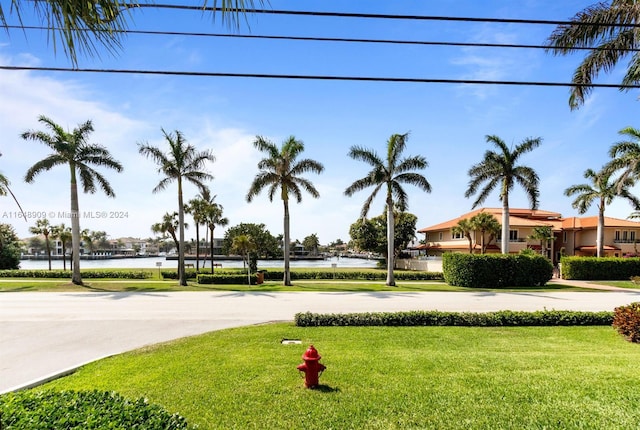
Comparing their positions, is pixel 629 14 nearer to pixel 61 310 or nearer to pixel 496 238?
pixel 61 310

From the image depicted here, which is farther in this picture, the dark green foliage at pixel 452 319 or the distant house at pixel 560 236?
the distant house at pixel 560 236

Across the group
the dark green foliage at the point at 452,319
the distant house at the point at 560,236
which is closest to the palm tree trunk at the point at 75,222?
the dark green foliage at the point at 452,319

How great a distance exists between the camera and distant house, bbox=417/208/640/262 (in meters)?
43.9

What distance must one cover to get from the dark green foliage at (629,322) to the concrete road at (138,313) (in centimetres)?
513

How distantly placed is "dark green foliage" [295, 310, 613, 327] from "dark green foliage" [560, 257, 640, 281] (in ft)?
77.8

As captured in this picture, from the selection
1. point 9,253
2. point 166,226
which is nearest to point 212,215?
point 166,226

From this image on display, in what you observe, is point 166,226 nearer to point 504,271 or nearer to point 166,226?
point 166,226

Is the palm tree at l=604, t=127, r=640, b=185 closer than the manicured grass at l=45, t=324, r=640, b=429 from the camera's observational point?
No

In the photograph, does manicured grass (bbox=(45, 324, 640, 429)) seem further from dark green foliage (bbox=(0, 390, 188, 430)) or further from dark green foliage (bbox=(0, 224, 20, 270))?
dark green foliage (bbox=(0, 224, 20, 270))

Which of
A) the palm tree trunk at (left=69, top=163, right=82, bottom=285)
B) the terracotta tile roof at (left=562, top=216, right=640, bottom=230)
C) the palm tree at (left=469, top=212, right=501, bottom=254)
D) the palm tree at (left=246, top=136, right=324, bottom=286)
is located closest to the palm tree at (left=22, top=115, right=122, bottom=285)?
the palm tree trunk at (left=69, top=163, right=82, bottom=285)

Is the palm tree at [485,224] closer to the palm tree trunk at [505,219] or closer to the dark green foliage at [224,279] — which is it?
the palm tree trunk at [505,219]

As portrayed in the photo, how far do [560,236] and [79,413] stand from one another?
57.1 meters

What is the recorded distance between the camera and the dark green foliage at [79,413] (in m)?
3.37

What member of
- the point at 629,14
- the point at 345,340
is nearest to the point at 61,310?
the point at 345,340
